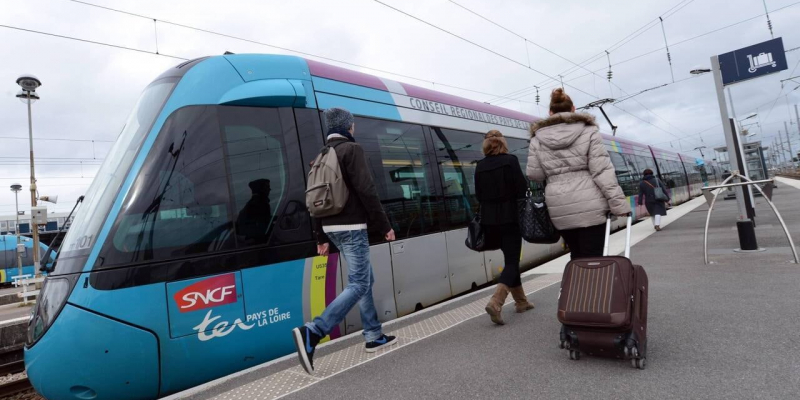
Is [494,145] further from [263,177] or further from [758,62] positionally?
[758,62]

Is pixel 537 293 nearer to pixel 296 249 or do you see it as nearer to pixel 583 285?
pixel 583 285

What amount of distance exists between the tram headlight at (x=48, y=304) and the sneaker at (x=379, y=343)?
7.03ft

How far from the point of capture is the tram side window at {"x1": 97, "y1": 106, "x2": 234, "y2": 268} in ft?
10.4

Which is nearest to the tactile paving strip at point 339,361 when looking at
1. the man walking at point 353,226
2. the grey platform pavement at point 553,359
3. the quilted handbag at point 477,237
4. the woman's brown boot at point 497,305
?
the grey platform pavement at point 553,359

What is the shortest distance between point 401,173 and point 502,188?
1.65m

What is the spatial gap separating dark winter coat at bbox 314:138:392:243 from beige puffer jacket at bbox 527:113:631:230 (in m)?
1.27

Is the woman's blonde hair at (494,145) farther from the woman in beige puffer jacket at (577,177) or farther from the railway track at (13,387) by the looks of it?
the railway track at (13,387)

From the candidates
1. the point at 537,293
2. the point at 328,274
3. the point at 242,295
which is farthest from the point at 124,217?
the point at 537,293

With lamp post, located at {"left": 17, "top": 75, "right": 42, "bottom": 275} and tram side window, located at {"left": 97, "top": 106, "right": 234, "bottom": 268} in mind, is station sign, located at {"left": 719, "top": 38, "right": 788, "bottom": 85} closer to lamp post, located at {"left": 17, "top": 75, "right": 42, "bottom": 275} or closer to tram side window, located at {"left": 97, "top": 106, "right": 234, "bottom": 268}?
tram side window, located at {"left": 97, "top": 106, "right": 234, "bottom": 268}

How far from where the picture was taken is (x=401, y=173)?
5223 millimetres

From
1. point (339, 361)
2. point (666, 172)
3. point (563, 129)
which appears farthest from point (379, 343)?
point (666, 172)

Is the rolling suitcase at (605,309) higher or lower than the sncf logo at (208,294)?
lower

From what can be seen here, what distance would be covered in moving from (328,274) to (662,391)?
2.68m

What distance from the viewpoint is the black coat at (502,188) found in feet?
12.6
